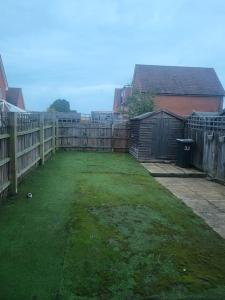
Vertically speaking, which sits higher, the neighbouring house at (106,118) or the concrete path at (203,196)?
the neighbouring house at (106,118)

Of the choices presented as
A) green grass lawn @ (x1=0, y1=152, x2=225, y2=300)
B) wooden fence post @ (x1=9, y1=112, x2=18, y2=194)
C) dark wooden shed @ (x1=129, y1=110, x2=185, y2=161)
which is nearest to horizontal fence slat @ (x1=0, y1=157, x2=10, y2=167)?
wooden fence post @ (x1=9, y1=112, x2=18, y2=194)

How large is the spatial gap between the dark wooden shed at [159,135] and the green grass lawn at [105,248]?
7.05 m

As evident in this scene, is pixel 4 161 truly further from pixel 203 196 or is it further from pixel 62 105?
pixel 62 105

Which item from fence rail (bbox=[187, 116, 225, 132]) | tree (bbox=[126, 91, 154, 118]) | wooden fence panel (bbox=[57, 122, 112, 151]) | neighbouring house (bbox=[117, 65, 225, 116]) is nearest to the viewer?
fence rail (bbox=[187, 116, 225, 132])

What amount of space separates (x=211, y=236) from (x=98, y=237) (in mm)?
1750

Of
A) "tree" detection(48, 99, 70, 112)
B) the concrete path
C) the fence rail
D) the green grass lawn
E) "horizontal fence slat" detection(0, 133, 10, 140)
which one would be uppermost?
"tree" detection(48, 99, 70, 112)

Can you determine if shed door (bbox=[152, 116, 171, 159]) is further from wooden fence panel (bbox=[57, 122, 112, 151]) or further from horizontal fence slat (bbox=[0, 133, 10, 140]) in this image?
horizontal fence slat (bbox=[0, 133, 10, 140])

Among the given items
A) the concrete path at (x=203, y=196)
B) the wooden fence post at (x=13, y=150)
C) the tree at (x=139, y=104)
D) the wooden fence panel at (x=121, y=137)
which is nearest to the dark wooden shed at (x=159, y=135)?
the wooden fence panel at (x=121, y=137)

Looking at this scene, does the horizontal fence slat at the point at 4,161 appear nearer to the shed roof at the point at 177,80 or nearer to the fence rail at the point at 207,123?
the fence rail at the point at 207,123

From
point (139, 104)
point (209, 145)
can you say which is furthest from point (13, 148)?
point (139, 104)

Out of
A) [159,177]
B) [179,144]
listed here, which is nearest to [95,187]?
[159,177]

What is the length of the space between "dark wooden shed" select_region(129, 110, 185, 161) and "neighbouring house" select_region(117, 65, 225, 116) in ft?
67.1

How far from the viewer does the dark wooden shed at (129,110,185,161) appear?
14.5m

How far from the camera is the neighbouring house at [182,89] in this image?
3575cm
